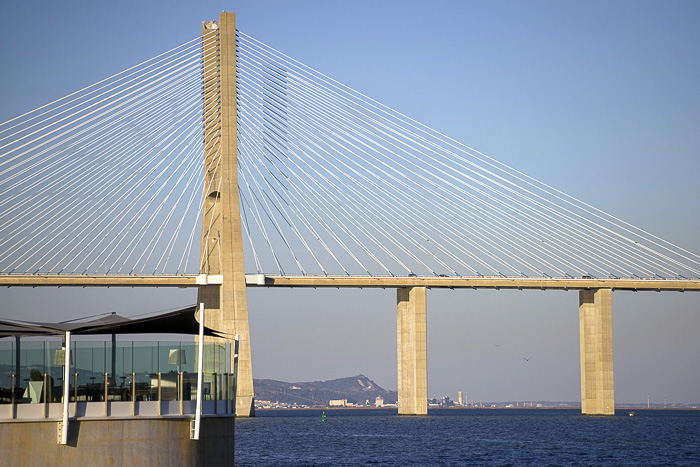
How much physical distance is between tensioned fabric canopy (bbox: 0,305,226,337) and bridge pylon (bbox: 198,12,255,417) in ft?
144

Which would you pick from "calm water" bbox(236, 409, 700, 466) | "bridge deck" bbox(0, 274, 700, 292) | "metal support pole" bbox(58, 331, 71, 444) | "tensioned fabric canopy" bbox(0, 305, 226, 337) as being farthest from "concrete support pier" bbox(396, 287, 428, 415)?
"metal support pole" bbox(58, 331, 71, 444)

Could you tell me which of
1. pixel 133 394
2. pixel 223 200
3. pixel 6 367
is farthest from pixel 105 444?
pixel 223 200

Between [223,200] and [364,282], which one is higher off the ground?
[223,200]

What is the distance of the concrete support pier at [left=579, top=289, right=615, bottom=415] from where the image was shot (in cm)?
8262

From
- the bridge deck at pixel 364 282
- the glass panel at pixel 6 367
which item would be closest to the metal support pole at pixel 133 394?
the glass panel at pixel 6 367

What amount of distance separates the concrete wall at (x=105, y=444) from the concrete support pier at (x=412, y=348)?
195ft

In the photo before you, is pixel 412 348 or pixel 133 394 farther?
pixel 412 348

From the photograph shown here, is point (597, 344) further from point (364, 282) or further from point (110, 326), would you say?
point (110, 326)

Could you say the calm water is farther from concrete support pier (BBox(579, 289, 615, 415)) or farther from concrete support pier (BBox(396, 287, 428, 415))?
concrete support pier (BBox(579, 289, 615, 415))

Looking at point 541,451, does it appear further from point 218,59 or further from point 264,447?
point 218,59

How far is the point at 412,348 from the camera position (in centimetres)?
8125

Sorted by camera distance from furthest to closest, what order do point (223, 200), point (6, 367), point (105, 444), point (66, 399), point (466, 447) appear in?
point (223, 200)
point (466, 447)
point (6, 367)
point (105, 444)
point (66, 399)

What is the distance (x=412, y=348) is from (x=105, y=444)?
62939 mm

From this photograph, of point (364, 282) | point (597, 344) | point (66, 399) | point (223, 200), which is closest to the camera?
point (66, 399)
